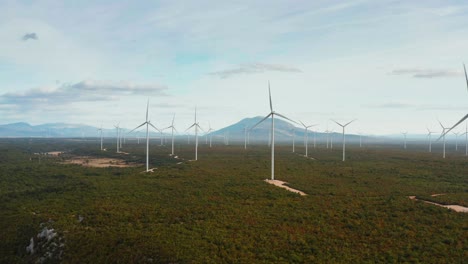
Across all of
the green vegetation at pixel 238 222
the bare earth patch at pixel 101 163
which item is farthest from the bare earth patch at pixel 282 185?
the bare earth patch at pixel 101 163

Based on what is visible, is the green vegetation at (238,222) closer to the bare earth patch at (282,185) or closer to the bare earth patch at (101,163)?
the bare earth patch at (282,185)

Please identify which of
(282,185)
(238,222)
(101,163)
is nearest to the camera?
(238,222)

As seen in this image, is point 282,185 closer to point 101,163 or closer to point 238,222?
point 238,222

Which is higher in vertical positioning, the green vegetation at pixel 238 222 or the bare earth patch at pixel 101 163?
the green vegetation at pixel 238 222

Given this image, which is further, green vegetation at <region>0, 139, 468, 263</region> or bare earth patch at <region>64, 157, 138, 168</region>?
bare earth patch at <region>64, 157, 138, 168</region>

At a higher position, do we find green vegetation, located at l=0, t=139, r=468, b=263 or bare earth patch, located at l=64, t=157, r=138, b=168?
green vegetation, located at l=0, t=139, r=468, b=263

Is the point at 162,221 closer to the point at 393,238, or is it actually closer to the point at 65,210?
the point at 65,210

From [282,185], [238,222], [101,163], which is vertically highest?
[282,185]

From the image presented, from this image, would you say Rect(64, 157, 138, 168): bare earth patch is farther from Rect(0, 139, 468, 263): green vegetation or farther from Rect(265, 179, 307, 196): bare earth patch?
Rect(265, 179, 307, 196): bare earth patch

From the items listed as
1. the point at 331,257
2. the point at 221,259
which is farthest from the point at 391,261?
the point at 221,259

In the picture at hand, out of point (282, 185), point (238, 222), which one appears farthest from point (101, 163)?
point (238, 222)

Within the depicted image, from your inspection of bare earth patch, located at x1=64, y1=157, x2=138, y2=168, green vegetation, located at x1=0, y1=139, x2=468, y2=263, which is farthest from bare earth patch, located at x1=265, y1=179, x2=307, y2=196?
bare earth patch, located at x1=64, y1=157, x2=138, y2=168
